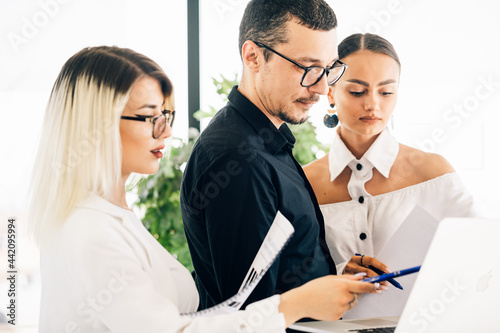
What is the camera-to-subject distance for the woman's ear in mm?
1467

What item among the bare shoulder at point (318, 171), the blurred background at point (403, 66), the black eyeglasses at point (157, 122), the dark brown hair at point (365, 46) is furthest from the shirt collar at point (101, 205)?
the blurred background at point (403, 66)

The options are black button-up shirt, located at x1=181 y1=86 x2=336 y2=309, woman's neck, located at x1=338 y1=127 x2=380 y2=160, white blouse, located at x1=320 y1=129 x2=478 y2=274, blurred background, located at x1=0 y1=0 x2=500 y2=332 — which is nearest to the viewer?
black button-up shirt, located at x1=181 y1=86 x2=336 y2=309

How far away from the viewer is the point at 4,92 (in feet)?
11.1

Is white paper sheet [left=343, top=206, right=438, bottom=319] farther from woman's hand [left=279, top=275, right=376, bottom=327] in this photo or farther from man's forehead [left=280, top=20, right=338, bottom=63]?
man's forehead [left=280, top=20, right=338, bottom=63]

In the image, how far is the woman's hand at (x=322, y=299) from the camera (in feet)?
3.64

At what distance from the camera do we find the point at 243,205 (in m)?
1.25

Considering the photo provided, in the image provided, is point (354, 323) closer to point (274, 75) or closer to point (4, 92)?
point (274, 75)

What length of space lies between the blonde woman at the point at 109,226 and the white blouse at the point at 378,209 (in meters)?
0.60

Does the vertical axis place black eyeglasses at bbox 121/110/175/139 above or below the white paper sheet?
above

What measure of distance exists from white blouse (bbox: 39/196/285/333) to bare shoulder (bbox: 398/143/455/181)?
0.95 m

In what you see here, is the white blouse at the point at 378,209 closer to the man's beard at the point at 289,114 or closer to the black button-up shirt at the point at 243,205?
the black button-up shirt at the point at 243,205

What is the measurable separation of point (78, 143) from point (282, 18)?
0.67m

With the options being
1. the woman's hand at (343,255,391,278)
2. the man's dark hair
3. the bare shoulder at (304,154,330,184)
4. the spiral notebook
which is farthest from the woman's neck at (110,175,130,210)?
the bare shoulder at (304,154,330,184)

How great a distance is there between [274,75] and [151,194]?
1.69 metres
